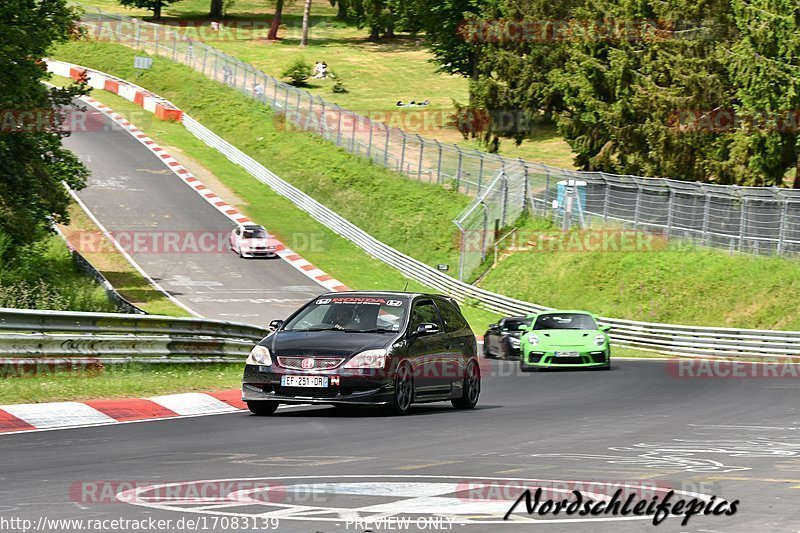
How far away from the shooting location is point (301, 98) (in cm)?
6838

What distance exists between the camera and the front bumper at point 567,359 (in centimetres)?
2691

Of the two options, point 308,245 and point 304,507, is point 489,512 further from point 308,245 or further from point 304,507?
point 308,245

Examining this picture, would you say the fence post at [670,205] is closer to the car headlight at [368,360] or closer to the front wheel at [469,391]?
the front wheel at [469,391]

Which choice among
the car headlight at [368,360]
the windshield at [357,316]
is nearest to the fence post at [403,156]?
the windshield at [357,316]

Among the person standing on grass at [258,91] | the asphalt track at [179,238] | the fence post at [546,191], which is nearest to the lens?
the asphalt track at [179,238]

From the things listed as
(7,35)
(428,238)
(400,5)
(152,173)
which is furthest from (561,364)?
(400,5)

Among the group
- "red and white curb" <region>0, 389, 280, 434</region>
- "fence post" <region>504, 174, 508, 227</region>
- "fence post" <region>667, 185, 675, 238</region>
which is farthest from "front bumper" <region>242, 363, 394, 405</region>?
"fence post" <region>504, 174, 508, 227</region>

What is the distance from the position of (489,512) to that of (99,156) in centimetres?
5587

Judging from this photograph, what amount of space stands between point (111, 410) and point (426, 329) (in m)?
3.83

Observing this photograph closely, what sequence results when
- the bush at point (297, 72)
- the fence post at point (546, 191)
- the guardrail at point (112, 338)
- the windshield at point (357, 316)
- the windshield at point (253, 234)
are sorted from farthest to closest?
the bush at point (297, 72) < the windshield at point (253, 234) < the fence post at point (546, 191) < the guardrail at point (112, 338) < the windshield at point (357, 316)

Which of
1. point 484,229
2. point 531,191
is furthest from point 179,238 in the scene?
point 531,191

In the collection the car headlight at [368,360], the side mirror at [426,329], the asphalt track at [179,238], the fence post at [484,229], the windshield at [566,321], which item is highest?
the side mirror at [426,329]

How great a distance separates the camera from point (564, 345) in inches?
1062

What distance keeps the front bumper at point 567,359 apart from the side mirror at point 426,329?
36.8ft
